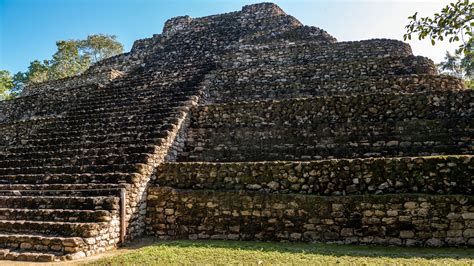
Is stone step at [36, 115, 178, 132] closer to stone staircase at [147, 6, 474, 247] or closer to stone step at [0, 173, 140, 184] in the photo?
stone staircase at [147, 6, 474, 247]

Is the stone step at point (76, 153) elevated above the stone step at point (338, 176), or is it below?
above

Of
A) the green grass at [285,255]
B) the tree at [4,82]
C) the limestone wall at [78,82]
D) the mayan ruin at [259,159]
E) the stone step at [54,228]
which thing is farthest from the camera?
the tree at [4,82]

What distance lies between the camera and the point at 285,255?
5941 mm

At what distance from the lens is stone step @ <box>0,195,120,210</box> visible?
24.8ft

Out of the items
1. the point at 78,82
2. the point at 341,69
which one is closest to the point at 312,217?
the point at 341,69

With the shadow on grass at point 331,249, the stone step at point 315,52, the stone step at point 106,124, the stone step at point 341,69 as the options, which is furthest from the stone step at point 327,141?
the stone step at point 315,52

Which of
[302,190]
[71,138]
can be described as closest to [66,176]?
[71,138]

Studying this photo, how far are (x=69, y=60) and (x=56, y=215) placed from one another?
29.2m

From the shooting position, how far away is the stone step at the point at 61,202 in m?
7.57

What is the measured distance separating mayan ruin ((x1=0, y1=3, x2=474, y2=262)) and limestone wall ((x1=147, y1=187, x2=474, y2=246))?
0.02 meters

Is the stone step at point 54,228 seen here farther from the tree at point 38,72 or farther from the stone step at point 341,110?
the tree at point 38,72

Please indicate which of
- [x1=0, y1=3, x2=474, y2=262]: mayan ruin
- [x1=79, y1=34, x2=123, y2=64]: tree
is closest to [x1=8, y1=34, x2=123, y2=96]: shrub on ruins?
[x1=79, y1=34, x2=123, y2=64]: tree

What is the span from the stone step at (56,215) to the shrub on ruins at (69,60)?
26.9 m

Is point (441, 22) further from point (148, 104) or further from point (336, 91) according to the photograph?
point (148, 104)
